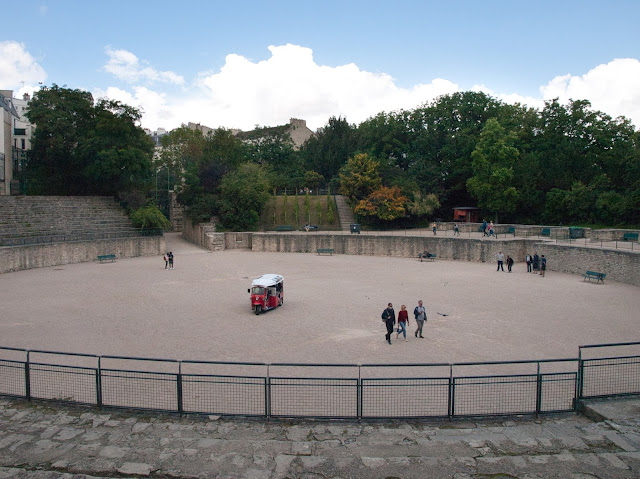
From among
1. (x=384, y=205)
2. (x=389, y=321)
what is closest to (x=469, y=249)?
(x=384, y=205)

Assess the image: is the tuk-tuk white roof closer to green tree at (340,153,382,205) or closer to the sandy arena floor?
the sandy arena floor

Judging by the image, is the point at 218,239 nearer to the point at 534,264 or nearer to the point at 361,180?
the point at 361,180

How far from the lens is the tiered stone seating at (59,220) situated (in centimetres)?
3416

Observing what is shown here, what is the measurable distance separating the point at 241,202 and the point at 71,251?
16506 millimetres

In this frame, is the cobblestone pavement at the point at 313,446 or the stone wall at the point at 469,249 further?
the stone wall at the point at 469,249

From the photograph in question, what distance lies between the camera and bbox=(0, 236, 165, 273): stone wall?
99.3 ft

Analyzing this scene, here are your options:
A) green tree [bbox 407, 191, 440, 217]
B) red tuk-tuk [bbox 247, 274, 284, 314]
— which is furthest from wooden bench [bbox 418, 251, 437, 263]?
red tuk-tuk [bbox 247, 274, 284, 314]

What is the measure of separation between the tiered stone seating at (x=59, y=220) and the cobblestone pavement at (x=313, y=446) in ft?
90.3

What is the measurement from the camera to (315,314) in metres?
18.8

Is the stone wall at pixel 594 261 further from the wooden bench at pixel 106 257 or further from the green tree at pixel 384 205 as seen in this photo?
the wooden bench at pixel 106 257

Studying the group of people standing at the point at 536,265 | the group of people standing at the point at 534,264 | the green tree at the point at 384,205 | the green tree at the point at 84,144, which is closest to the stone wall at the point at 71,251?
the green tree at the point at 84,144

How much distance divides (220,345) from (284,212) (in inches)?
1480

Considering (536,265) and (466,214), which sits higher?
(466,214)

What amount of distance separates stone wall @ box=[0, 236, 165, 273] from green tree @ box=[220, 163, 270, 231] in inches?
307
